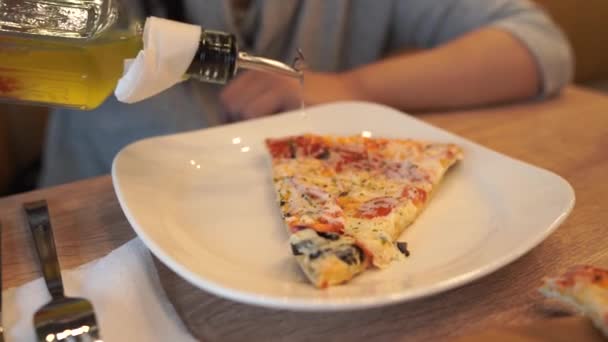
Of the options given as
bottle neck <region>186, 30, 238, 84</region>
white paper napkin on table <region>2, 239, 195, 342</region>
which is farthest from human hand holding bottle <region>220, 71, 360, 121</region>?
white paper napkin on table <region>2, 239, 195, 342</region>

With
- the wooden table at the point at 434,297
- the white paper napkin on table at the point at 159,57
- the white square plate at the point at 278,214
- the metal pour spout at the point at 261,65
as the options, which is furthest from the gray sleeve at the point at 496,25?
the white paper napkin on table at the point at 159,57

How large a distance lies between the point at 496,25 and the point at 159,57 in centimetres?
66

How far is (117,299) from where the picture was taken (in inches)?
19.9

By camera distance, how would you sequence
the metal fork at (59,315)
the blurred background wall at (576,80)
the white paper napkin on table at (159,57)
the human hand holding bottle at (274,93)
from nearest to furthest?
the metal fork at (59,315), the white paper napkin on table at (159,57), the human hand holding bottle at (274,93), the blurred background wall at (576,80)

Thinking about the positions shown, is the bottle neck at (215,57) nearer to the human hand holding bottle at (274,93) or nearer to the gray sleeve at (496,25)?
the human hand holding bottle at (274,93)

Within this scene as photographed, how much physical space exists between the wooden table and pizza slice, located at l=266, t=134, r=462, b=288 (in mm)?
45

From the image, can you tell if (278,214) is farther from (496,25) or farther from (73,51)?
(496,25)

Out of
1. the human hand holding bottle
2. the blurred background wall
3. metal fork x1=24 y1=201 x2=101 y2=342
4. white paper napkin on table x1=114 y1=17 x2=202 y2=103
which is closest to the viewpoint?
metal fork x1=24 y1=201 x2=101 y2=342

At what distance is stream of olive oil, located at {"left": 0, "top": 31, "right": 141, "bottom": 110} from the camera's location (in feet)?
1.94

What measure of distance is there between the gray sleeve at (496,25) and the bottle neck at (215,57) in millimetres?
583

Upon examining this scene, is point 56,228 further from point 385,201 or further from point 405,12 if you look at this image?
point 405,12

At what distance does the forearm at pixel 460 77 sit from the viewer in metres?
0.97

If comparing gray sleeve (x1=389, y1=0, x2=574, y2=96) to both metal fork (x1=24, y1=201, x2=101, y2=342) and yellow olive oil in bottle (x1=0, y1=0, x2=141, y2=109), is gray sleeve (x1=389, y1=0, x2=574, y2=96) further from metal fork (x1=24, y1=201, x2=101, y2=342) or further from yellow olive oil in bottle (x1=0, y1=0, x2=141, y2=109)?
metal fork (x1=24, y1=201, x2=101, y2=342)

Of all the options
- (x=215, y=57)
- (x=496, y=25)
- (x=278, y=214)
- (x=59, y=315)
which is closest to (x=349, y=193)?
(x=278, y=214)
